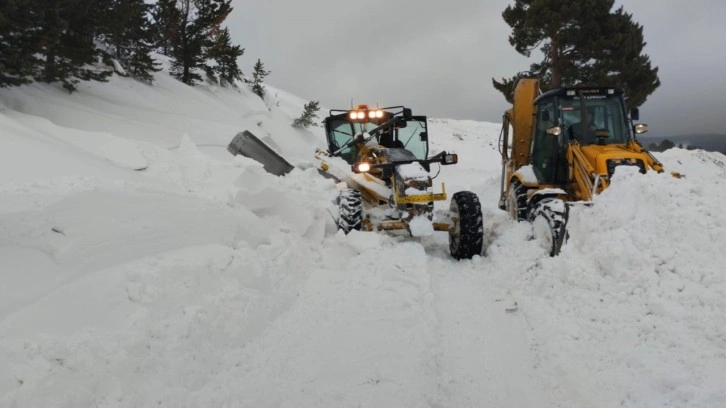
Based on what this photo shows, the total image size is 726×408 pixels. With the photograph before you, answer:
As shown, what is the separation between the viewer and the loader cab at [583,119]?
7250mm

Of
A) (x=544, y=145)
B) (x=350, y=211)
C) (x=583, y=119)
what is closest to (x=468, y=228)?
(x=350, y=211)

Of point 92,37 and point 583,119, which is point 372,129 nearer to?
point 583,119

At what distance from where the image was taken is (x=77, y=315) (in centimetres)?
317

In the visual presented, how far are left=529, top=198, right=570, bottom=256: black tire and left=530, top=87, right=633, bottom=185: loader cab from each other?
1533 mm

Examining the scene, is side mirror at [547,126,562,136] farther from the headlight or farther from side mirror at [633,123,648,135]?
the headlight

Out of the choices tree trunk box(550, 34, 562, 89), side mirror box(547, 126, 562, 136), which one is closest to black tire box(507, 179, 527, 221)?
side mirror box(547, 126, 562, 136)

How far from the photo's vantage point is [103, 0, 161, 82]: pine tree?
12469 millimetres

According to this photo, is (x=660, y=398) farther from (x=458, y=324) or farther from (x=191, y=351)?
(x=191, y=351)

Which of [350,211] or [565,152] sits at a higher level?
[565,152]

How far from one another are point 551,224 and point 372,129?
434 cm

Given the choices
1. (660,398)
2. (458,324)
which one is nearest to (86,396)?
(458,324)

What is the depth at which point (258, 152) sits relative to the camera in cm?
1080

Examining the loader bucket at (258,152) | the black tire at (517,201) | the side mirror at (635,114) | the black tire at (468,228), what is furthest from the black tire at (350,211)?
the side mirror at (635,114)

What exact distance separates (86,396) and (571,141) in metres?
7.00
